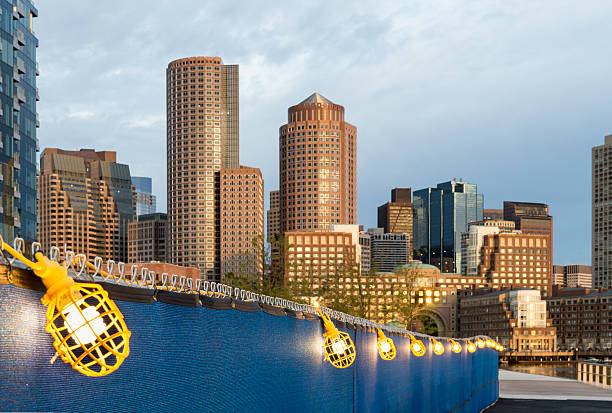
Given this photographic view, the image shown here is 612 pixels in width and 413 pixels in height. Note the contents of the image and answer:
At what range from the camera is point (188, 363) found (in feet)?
18.0

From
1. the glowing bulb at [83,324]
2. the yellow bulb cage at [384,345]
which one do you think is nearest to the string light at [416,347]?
the yellow bulb cage at [384,345]

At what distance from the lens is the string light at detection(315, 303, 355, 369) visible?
9742 mm

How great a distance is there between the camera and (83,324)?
3.87 metres

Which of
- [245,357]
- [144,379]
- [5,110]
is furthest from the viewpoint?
[5,110]

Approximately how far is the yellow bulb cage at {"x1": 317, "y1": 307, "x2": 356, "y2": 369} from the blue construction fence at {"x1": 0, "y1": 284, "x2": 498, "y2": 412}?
14 cm

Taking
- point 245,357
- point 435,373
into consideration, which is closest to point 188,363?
point 245,357

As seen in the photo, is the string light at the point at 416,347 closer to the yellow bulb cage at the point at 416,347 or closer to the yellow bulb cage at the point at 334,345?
the yellow bulb cage at the point at 416,347

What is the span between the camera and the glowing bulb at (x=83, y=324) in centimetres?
389

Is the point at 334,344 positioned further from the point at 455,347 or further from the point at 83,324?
the point at 455,347

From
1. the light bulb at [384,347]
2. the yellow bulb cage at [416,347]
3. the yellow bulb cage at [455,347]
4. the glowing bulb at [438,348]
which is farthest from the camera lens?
the yellow bulb cage at [455,347]

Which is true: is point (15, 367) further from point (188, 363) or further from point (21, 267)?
point (188, 363)

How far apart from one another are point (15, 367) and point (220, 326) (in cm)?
242

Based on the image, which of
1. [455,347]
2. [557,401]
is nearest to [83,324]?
[455,347]

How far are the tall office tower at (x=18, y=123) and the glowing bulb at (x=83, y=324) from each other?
2784 inches
